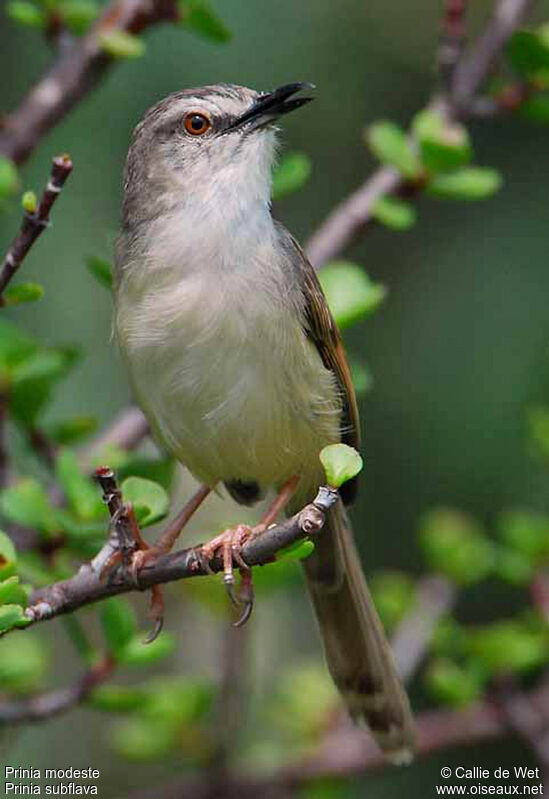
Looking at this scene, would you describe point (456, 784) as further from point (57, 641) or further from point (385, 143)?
point (385, 143)

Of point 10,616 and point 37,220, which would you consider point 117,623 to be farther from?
point 37,220

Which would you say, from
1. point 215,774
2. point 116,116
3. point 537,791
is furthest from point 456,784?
point 116,116

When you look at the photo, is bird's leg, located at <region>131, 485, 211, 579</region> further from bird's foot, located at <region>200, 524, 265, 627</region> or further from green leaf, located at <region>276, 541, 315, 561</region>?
green leaf, located at <region>276, 541, 315, 561</region>

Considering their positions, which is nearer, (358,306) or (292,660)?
(358,306)

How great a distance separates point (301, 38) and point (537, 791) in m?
3.00

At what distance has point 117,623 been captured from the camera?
317cm

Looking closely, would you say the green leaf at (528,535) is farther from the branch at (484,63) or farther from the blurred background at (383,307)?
the branch at (484,63)

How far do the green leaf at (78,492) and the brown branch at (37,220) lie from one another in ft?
2.01

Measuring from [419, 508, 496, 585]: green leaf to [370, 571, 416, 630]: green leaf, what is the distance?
0.43 ft

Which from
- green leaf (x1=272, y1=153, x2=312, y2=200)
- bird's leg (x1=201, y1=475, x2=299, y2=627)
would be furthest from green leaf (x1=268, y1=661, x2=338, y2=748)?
green leaf (x1=272, y1=153, x2=312, y2=200)

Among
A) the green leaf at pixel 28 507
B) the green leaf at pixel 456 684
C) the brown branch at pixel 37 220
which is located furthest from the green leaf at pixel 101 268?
the green leaf at pixel 456 684

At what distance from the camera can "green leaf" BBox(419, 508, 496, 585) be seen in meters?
4.29

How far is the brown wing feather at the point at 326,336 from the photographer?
355 centimetres

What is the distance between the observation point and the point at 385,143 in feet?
12.0
